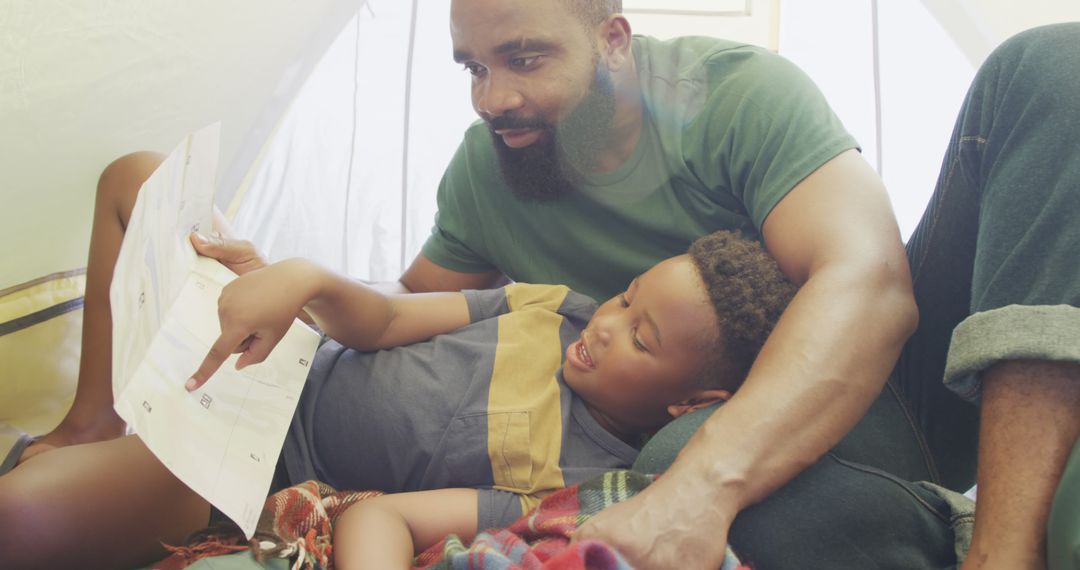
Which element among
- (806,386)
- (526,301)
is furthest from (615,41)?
(806,386)

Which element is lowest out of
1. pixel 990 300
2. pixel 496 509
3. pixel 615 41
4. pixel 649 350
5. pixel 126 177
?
pixel 496 509

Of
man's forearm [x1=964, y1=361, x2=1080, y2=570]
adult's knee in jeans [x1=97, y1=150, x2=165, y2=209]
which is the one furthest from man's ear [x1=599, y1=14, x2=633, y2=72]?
man's forearm [x1=964, y1=361, x2=1080, y2=570]

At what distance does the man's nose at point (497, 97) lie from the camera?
1171 mm

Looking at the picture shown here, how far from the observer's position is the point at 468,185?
1.35 metres

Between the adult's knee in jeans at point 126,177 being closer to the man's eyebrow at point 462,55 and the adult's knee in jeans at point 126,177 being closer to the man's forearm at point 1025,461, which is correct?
the man's eyebrow at point 462,55

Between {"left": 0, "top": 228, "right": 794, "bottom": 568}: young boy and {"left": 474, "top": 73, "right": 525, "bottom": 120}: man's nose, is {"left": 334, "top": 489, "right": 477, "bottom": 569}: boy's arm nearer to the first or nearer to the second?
{"left": 0, "top": 228, "right": 794, "bottom": 568}: young boy

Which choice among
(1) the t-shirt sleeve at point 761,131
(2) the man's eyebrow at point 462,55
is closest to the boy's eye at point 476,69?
(2) the man's eyebrow at point 462,55

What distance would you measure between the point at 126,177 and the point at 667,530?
801 millimetres

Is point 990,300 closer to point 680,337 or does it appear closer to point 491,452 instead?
point 680,337

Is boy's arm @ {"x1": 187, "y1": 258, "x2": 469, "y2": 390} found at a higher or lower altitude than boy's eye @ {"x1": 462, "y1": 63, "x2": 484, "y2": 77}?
lower

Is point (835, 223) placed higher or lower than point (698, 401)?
higher

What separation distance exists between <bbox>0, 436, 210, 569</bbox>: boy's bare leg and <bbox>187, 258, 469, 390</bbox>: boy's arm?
0.17 meters

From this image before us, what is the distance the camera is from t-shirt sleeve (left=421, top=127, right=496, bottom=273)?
4.43 feet

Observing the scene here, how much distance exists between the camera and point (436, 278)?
1.37 metres
